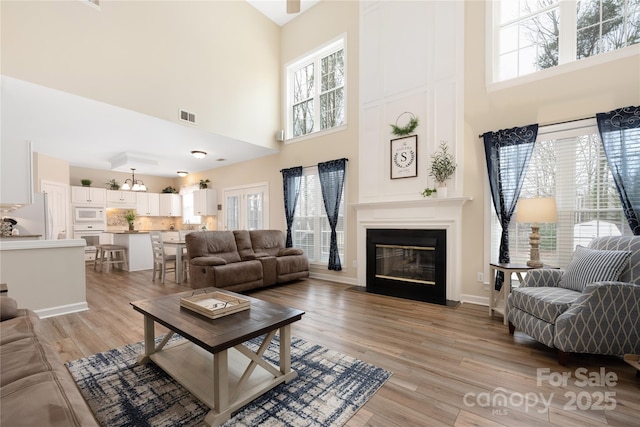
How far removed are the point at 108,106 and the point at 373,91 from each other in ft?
13.1

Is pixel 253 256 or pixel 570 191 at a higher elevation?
pixel 570 191

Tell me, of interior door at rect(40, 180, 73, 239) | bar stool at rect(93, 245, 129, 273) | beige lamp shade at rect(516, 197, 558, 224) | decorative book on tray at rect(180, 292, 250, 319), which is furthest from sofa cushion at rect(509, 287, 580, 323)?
interior door at rect(40, 180, 73, 239)

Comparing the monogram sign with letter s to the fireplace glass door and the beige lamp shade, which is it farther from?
the beige lamp shade

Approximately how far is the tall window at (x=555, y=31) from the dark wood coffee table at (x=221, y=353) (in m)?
4.17

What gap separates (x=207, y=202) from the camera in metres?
7.88

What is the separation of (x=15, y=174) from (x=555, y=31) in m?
6.66

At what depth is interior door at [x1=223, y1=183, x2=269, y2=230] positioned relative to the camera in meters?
6.73

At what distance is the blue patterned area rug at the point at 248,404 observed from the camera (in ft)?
5.27

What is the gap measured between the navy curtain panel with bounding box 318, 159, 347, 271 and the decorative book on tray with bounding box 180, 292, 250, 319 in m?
3.07

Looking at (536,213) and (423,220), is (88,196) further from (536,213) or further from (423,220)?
(536,213)

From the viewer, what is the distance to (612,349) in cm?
210

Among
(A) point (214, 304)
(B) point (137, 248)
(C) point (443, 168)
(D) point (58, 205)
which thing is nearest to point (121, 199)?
(D) point (58, 205)

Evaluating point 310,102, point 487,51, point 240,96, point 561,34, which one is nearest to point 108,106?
point 240,96

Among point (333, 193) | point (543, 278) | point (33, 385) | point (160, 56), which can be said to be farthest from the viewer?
point (333, 193)
